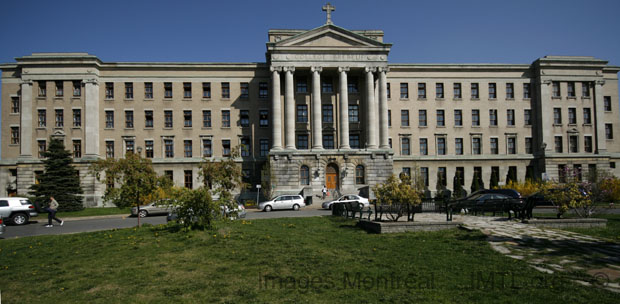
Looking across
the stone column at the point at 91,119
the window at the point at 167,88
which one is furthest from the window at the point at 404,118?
the stone column at the point at 91,119

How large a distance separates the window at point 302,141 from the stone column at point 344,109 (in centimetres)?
491

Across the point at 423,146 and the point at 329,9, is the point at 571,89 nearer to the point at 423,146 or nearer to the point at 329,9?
the point at 423,146

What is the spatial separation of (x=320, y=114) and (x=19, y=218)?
93.4ft

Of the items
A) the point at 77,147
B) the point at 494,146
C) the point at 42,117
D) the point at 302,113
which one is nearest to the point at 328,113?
the point at 302,113

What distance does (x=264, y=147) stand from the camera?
155 ft

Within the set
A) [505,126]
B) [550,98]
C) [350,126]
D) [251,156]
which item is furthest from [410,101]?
[251,156]

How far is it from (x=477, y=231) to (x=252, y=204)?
29.7m

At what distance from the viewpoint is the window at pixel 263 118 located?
47500 millimetres

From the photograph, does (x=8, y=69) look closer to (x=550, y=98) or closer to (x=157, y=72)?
(x=157, y=72)

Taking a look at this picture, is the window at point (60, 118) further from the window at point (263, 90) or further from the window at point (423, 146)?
the window at point (423, 146)

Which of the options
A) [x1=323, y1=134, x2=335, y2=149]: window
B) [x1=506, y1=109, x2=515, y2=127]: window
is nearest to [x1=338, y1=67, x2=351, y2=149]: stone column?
[x1=323, y1=134, x2=335, y2=149]: window

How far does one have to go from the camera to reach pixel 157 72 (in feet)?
154

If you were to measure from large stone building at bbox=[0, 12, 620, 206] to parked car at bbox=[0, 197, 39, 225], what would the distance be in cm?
1828

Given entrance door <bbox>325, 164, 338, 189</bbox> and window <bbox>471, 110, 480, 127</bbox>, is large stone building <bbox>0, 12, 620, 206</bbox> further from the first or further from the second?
window <bbox>471, 110, 480, 127</bbox>
